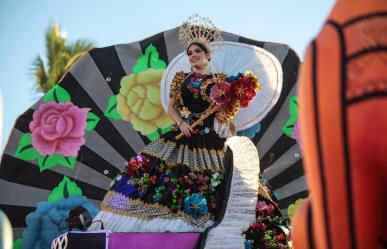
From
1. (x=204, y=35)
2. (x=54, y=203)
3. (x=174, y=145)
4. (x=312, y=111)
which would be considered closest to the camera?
(x=312, y=111)

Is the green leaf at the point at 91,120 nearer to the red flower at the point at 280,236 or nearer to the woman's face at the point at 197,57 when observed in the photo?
the woman's face at the point at 197,57

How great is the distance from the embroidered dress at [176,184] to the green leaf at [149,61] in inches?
50.5

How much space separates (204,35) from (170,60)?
0.65m

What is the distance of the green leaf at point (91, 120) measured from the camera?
5.60 metres

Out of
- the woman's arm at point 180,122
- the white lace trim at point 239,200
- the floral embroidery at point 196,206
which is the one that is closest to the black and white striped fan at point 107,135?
the woman's arm at point 180,122

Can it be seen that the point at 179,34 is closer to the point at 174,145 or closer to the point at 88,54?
the point at 88,54

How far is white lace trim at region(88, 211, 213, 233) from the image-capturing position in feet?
11.9

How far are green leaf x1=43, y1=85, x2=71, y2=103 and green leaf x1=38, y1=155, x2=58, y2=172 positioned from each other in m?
0.49

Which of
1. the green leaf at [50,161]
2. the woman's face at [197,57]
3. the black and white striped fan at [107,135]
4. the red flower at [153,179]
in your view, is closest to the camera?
the red flower at [153,179]

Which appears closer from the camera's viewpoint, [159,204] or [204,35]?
[159,204]

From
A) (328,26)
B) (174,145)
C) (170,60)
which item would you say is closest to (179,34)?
(170,60)

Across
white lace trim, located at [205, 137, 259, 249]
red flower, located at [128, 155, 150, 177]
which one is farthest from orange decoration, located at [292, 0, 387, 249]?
red flower, located at [128, 155, 150, 177]

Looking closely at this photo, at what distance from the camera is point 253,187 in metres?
3.71

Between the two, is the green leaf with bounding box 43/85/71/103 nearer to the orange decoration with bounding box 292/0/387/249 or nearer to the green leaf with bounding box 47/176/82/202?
the green leaf with bounding box 47/176/82/202
